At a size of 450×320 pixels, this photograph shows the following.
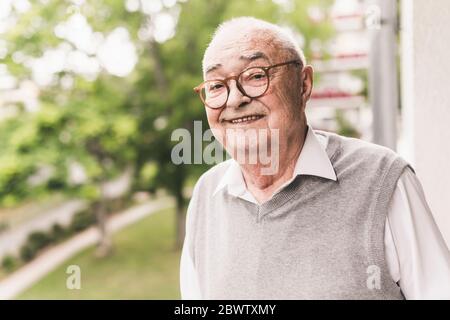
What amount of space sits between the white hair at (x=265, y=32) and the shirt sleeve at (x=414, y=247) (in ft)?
1.01

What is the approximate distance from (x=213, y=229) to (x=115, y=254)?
7.00 metres

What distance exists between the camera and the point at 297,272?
869mm

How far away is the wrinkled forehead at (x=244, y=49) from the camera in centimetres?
87

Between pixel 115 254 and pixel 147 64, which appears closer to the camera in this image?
pixel 147 64

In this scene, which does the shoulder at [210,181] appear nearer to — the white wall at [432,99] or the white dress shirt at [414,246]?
the white dress shirt at [414,246]

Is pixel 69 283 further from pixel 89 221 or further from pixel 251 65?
pixel 89 221

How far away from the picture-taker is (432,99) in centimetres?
112

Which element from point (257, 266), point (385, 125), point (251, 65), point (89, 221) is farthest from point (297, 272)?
point (89, 221)

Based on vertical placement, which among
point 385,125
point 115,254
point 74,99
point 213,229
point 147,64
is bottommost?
point 115,254

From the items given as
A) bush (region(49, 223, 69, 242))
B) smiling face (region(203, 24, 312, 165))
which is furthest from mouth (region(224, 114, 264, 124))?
bush (region(49, 223, 69, 242))

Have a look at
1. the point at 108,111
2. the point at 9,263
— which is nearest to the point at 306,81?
the point at 108,111

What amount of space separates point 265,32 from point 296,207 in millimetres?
325

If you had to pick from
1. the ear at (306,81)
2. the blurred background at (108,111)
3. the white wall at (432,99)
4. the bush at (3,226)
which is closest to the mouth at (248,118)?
the ear at (306,81)

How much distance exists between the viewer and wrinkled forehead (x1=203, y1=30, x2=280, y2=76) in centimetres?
87
